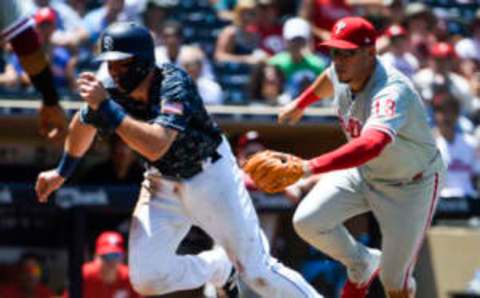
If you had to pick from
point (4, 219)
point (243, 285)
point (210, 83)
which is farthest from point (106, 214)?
point (243, 285)

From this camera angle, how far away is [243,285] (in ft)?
25.8

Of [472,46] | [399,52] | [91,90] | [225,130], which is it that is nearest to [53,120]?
[91,90]

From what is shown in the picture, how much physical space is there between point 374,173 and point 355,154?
855 millimetres

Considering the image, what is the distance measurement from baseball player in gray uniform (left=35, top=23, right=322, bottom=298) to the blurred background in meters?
1.83

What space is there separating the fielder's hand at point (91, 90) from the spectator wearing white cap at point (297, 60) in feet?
15.1

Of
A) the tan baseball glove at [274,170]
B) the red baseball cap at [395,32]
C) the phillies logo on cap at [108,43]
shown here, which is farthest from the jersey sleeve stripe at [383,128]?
the red baseball cap at [395,32]

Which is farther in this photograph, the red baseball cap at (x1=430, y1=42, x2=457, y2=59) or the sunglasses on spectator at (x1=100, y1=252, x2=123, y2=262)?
the red baseball cap at (x1=430, y1=42, x2=457, y2=59)

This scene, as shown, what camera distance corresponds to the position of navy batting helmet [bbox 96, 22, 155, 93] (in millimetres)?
6648

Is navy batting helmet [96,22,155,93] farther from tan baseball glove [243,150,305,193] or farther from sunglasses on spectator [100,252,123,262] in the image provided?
sunglasses on spectator [100,252,123,262]

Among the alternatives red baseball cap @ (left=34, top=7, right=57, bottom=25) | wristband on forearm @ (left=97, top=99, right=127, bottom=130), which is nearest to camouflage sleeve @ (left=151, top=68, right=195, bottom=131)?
wristband on forearm @ (left=97, top=99, right=127, bottom=130)

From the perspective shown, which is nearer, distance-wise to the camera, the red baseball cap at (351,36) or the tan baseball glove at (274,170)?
the tan baseball glove at (274,170)

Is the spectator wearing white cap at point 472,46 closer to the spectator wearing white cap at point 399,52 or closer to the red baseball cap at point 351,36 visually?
the spectator wearing white cap at point 399,52

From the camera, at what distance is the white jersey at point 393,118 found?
6820 mm

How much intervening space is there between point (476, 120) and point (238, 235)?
210 inches
